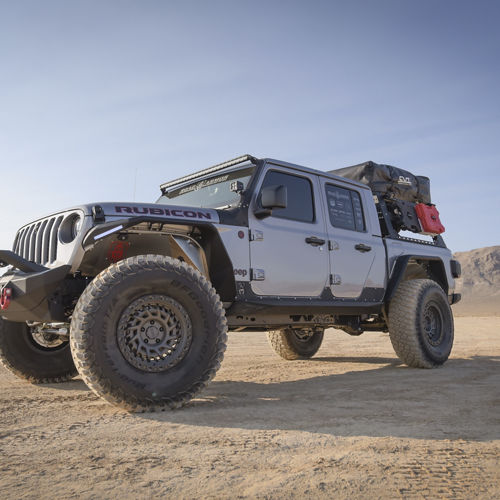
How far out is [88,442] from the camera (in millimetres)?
2605

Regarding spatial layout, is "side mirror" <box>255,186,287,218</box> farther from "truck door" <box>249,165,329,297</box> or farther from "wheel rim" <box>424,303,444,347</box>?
"wheel rim" <box>424,303,444,347</box>

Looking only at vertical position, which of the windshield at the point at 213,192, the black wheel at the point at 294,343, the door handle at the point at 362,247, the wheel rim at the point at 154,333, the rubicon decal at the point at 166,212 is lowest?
the black wheel at the point at 294,343

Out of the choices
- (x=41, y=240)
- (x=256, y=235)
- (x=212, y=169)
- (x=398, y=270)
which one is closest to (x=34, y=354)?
(x=41, y=240)

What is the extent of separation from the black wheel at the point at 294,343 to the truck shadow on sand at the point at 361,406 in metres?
1.84

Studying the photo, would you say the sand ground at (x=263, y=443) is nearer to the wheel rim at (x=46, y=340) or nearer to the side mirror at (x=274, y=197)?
the wheel rim at (x=46, y=340)

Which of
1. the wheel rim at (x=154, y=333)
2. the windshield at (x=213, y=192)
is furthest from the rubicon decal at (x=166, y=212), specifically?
the wheel rim at (x=154, y=333)

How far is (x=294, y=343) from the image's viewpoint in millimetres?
7289

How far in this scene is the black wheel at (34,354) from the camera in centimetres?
474

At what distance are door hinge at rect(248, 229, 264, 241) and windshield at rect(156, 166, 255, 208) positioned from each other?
339 millimetres

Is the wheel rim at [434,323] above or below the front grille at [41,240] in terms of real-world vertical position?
below

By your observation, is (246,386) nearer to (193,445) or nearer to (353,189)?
(193,445)

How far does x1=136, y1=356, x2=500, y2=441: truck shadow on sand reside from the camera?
2.99m

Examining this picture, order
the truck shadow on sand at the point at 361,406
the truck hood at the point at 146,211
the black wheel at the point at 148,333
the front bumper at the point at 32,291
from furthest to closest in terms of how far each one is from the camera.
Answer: the truck hood at the point at 146,211, the front bumper at the point at 32,291, the black wheel at the point at 148,333, the truck shadow on sand at the point at 361,406

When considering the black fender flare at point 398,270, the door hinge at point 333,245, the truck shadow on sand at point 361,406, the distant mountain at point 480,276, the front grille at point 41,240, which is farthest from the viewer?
the distant mountain at point 480,276
